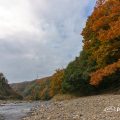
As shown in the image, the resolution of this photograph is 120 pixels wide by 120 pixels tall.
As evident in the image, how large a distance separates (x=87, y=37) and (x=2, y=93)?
3981 inches

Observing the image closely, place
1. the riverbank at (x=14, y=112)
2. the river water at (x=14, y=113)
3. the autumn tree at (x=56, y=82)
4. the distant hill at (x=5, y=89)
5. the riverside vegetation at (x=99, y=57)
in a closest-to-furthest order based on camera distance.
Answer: the river water at (x=14, y=113) < the riverbank at (x=14, y=112) < the riverside vegetation at (x=99, y=57) < the autumn tree at (x=56, y=82) < the distant hill at (x=5, y=89)

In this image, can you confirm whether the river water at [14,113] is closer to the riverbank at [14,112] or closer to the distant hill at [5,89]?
the riverbank at [14,112]

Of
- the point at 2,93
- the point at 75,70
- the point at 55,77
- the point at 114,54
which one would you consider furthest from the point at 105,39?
the point at 2,93

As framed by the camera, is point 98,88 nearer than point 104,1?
No

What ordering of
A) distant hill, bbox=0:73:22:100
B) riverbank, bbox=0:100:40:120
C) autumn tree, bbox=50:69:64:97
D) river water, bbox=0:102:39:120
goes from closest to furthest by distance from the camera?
river water, bbox=0:102:39:120 → riverbank, bbox=0:100:40:120 → autumn tree, bbox=50:69:64:97 → distant hill, bbox=0:73:22:100

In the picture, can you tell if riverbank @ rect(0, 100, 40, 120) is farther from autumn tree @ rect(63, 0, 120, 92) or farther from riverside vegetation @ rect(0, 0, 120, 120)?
autumn tree @ rect(63, 0, 120, 92)

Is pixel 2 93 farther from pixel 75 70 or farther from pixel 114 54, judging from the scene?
pixel 114 54

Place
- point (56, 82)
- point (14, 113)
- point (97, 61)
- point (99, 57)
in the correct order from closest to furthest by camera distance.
Result: point (14, 113) < point (99, 57) < point (97, 61) < point (56, 82)

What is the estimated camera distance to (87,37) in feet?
241

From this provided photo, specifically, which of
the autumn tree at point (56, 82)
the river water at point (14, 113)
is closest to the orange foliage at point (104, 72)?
the river water at point (14, 113)

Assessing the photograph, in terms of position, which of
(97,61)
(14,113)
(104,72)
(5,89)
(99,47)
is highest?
(5,89)

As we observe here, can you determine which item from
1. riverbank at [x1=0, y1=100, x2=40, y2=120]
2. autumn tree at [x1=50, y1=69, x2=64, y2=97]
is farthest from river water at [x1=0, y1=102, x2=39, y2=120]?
autumn tree at [x1=50, y1=69, x2=64, y2=97]

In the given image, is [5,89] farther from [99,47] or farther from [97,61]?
[99,47]

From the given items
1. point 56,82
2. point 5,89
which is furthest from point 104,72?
point 5,89
